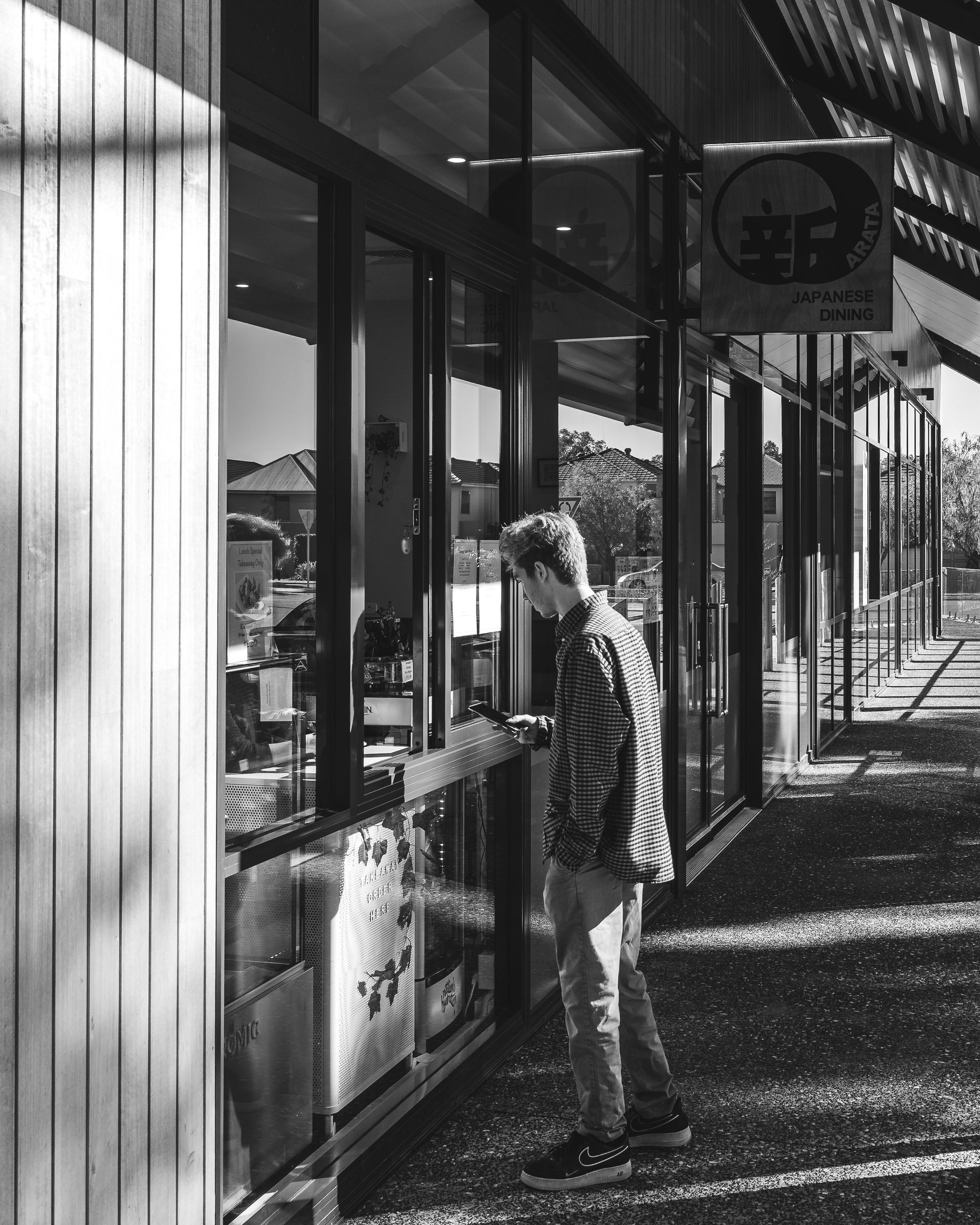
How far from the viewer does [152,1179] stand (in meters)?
2.64

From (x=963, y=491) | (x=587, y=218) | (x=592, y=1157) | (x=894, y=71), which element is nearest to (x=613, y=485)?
(x=587, y=218)

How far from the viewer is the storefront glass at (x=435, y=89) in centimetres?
369

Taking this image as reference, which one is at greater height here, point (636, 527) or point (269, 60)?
point (269, 60)

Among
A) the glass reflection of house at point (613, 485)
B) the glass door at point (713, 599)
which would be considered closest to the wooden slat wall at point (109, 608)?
the glass reflection of house at point (613, 485)

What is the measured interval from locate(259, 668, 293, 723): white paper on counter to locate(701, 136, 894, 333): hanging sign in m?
3.97

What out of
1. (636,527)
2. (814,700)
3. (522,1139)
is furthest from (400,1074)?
(814,700)

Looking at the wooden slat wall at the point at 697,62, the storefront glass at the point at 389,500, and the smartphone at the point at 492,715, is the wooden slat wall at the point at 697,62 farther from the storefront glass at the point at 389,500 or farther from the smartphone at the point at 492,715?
the smartphone at the point at 492,715

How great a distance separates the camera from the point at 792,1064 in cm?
466

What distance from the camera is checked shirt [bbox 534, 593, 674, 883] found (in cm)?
363

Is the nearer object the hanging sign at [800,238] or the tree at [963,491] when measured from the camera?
the hanging sign at [800,238]

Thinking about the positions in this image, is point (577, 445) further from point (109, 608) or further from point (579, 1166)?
point (109, 608)

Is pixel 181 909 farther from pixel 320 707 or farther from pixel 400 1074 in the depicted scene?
pixel 400 1074

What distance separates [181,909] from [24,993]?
0.51 m

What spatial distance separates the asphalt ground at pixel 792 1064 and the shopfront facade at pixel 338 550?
255 millimetres
